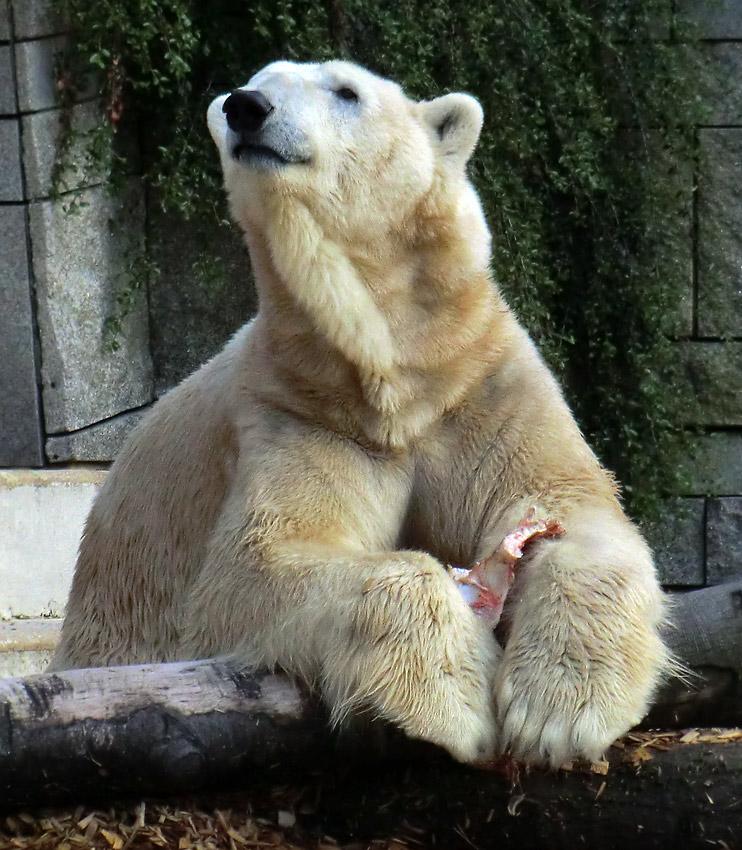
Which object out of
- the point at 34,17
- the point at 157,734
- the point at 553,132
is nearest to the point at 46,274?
the point at 34,17

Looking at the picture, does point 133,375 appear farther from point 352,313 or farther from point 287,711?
point 287,711

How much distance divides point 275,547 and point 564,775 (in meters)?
0.68

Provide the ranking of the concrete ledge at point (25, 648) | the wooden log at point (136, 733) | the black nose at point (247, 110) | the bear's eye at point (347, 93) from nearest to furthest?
1. the wooden log at point (136, 733)
2. the black nose at point (247, 110)
3. the bear's eye at point (347, 93)
4. the concrete ledge at point (25, 648)

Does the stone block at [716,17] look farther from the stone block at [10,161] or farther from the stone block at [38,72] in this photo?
the stone block at [10,161]

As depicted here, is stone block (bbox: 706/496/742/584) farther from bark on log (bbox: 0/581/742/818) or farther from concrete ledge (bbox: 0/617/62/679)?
bark on log (bbox: 0/581/742/818)

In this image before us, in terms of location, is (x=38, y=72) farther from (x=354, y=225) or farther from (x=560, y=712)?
(x=560, y=712)

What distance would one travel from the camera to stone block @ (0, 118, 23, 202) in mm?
4828

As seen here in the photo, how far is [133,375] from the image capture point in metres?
5.24

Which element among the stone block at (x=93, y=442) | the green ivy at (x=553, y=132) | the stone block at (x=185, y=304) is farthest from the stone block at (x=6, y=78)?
the stone block at (x=93, y=442)

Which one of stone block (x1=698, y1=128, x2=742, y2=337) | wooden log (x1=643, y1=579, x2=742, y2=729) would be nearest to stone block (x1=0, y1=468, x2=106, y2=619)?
stone block (x1=698, y1=128, x2=742, y2=337)

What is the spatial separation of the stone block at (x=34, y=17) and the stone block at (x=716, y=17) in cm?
251

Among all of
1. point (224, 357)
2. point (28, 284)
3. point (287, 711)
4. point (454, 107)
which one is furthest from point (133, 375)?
point (287, 711)

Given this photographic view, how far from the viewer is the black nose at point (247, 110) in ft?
8.46

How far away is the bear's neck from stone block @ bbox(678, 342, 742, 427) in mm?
3037
